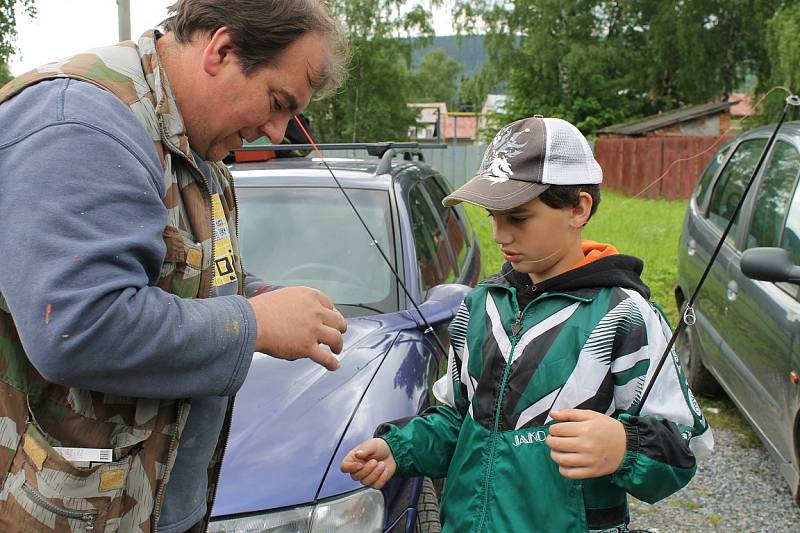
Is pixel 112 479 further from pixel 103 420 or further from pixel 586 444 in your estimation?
pixel 586 444

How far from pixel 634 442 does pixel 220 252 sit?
924 millimetres

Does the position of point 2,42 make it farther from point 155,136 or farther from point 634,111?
point 634,111

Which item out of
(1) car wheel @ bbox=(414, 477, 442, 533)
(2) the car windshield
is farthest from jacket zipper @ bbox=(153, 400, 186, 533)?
(2) the car windshield

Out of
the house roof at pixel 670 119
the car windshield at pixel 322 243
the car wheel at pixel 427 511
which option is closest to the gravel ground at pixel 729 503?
the car wheel at pixel 427 511

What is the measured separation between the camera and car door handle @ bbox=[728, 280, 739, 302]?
412cm

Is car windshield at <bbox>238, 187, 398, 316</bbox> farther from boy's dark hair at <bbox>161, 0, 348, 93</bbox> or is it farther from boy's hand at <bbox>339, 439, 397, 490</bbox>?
boy's dark hair at <bbox>161, 0, 348, 93</bbox>

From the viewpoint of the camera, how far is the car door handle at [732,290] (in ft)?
13.5

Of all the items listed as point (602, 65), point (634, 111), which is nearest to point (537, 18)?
point (602, 65)

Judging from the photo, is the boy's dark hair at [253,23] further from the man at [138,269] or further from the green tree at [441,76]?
the green tree at [441,76]

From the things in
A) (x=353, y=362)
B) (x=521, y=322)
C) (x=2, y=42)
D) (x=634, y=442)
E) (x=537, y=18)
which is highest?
(x=537, y=18)

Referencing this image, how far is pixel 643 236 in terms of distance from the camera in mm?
9883

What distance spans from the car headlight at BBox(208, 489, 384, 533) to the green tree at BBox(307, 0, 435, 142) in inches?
1318

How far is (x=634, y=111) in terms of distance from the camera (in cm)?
3816

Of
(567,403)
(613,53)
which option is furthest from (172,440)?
(613,53)
